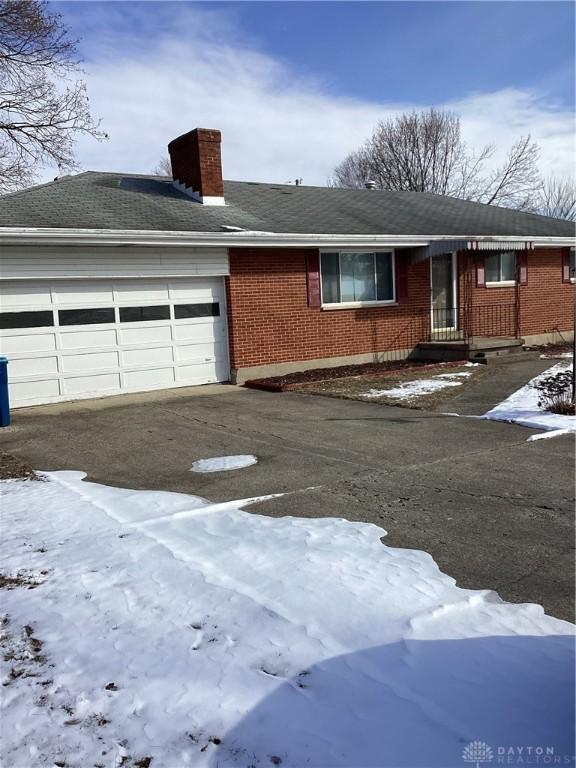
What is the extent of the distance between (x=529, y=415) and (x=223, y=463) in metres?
4.39

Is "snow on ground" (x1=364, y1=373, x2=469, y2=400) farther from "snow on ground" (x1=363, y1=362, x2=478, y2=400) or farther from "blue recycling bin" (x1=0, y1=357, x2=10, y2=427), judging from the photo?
"blue recycling bin" (x1=0, y1=357, x2=10, y2=427)

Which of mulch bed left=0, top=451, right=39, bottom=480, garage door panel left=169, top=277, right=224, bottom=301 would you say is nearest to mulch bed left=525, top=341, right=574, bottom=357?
garage door panel left=169, top=277, right=224, bottom=301

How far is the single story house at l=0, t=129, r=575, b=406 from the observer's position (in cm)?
1101

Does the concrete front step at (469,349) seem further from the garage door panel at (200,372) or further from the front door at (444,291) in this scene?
the garage door panel at (200,372)

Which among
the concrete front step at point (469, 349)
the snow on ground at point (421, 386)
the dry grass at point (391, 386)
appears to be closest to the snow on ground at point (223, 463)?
the dry grass at point (391, 386)

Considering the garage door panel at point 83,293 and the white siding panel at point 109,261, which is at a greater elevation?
the white siding panel at point 109,261

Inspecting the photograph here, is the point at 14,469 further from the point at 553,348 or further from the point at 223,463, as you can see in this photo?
the point at 553,348

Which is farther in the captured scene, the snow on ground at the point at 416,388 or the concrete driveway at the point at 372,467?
the snow on ground at the point at 416,388

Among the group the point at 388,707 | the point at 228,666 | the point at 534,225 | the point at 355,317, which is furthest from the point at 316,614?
the point at 534,225

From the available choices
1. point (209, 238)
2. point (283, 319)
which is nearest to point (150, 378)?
point (209, 238)

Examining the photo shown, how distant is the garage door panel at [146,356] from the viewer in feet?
39.1

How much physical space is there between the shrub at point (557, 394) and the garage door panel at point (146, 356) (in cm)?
670

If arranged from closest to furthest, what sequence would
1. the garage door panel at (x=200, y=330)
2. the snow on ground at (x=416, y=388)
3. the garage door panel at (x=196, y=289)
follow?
the snow on ground at (x=416, y=388) → the garage door panel at (x=196, y=289) → the garage door panel at (x=200, y=330)

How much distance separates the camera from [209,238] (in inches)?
479
